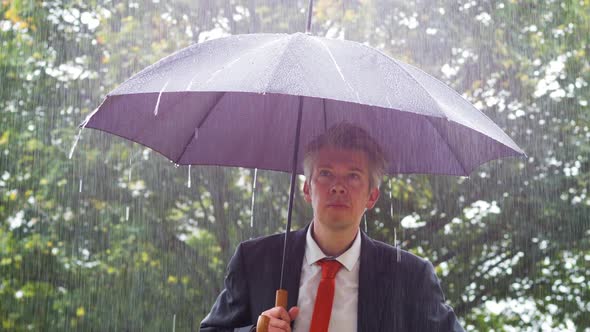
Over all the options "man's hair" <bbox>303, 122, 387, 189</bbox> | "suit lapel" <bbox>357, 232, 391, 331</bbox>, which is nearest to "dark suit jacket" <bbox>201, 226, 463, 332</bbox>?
"suit lapel" <bbox>357, 232, 391, 331</bbox>

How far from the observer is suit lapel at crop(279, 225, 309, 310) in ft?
9.31

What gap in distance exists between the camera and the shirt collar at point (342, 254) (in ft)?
9.45

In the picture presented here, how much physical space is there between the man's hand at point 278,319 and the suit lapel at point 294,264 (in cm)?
15

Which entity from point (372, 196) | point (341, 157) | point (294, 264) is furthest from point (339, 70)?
point (294, 264)

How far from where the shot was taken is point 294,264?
2.89 m

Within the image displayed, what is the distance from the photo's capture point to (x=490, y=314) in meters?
8.12

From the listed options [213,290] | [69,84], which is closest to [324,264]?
[213,290]

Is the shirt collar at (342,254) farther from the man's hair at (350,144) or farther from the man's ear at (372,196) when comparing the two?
the man's hair at (350,144)

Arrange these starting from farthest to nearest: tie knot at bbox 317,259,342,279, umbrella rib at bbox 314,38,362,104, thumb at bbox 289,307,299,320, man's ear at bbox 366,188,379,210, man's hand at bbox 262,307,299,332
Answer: man's ear at bbox 366,188,379,210 → tie knot at bbox 317,259,342,279 → thumb at bbox 289,307,299,320 → man's hand at bbox 262,307,299,332 → umbrella rib at bbox 314,38,362,104

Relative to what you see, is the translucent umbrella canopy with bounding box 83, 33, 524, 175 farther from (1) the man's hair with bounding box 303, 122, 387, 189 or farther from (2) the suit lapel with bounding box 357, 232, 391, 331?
(2) the suit lapel with bounding box 357, 232, 391, 331

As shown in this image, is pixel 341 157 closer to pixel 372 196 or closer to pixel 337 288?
pixel 372 196

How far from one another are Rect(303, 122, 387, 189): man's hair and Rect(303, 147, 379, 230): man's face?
21 millimetres

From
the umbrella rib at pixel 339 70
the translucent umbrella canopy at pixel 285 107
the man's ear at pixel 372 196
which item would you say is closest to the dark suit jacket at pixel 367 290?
the man's ear at pixel 372 196

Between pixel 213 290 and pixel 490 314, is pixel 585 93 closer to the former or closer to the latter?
pixel 490 314
